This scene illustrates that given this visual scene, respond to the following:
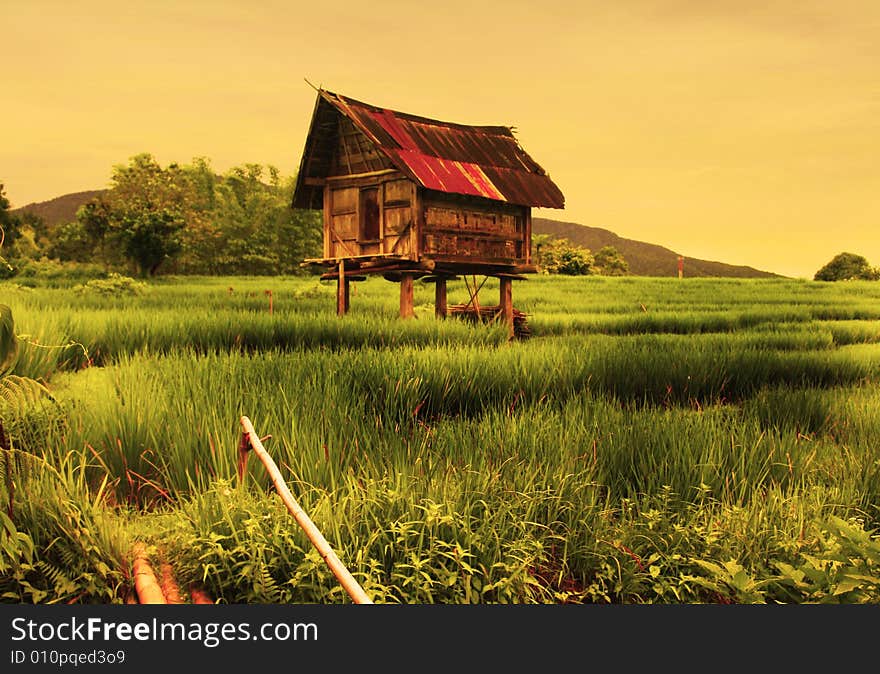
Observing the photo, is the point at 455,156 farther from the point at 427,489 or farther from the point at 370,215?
the point at 427,489

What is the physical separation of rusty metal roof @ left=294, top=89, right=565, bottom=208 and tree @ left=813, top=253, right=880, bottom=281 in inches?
2032

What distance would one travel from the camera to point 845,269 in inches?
2547

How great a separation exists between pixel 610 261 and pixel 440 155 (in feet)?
245

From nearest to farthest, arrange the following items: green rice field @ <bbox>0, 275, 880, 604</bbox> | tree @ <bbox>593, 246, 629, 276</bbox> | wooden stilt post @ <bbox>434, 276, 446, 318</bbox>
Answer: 1. green rice field @ <bbox>0, 275, 880, 604</bbox>
2. wooden stilt post @ <bbox>434, 276, 446, 318</bbox>
3. tree @ <bbox>593, 246, 629, 276</bbox>

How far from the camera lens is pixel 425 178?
14883 millimetres

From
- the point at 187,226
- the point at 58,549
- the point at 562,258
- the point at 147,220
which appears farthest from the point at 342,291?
the point at 562,258

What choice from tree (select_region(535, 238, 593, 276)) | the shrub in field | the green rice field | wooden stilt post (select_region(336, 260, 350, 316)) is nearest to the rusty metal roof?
wooden stilt post (select_region(336, 260, 350, 316))

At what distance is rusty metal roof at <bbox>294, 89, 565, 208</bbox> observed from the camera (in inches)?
603

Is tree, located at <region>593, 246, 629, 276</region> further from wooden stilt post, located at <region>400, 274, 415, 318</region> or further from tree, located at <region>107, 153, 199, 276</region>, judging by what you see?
wooden stilt post, located at <region>400, 274, 415, 318</region>

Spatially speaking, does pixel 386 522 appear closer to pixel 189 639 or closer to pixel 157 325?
pixel 189 639

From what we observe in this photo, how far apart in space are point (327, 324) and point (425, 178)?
5.13 m

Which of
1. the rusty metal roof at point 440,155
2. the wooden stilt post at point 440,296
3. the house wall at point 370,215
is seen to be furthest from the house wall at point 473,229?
the wooden stilt post at point 440,296

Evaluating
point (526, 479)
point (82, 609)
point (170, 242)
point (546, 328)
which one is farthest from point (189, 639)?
point (170, 242)

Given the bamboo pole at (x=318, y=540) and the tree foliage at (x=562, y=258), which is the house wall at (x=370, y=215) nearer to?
the bamboo pole at (x=318, y=540)
